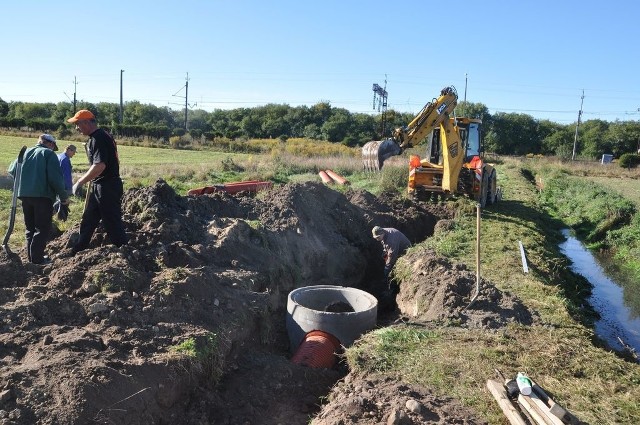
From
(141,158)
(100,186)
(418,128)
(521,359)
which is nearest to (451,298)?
(521,359)

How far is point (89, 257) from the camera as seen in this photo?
588 centimetres

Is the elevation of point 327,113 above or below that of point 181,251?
above

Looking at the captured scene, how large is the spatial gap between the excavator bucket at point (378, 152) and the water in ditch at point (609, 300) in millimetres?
4876

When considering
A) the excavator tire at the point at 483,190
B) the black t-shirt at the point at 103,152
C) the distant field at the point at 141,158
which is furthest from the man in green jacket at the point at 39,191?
the distant field at the point at 141,158

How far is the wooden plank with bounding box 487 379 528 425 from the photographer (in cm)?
386

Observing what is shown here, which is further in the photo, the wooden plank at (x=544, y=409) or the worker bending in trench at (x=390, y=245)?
the worker bending in trench at (x=390, y=245)

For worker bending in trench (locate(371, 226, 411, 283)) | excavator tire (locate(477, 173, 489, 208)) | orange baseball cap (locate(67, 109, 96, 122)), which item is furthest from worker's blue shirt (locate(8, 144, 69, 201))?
excavator tire (locate(477, 173, 489, 208))

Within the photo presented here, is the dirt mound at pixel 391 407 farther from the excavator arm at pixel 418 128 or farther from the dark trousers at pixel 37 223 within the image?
the excavator arm at pixel 418 128

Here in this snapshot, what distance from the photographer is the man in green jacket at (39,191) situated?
6.31 metres

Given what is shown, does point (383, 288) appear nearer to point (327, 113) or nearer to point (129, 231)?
point (129, 231)

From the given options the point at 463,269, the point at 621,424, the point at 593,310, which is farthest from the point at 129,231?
the point at 593,310

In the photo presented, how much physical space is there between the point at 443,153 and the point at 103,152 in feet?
28.2

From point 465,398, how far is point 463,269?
345cm

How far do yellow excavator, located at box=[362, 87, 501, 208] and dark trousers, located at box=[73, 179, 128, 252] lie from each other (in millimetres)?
6382
